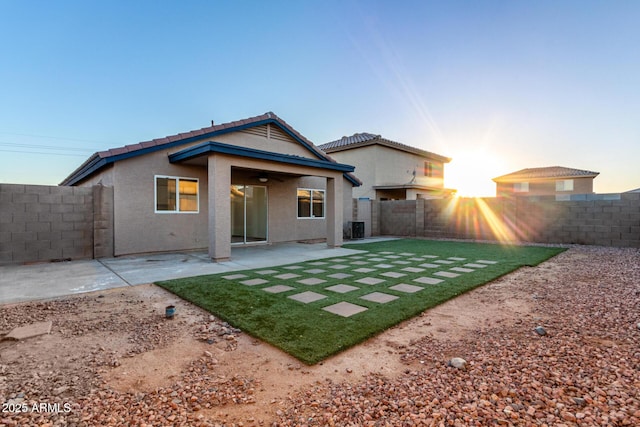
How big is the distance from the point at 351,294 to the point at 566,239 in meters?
10.7

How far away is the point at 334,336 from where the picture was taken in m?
3.07

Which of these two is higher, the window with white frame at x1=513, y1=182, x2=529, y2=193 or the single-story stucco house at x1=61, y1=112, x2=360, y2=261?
the window with white frame at x1=513, y1=182, x2=529, y2=193

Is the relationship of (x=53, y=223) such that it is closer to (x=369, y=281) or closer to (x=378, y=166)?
(x=369, y=281)

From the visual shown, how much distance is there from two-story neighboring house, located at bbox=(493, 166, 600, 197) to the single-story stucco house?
2409 centimetres

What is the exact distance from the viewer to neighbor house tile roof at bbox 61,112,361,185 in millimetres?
8142

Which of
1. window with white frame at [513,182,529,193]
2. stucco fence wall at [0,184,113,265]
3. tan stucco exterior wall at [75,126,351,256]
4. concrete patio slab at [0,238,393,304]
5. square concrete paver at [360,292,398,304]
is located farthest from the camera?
window with white frame at [513,182,529,193]

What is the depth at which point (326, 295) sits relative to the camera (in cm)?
458

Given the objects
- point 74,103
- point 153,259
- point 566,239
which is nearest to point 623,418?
point 153,259

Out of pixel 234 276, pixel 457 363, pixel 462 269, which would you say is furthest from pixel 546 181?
pixel 457 363

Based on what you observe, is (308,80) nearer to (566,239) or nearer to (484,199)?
(484,199)

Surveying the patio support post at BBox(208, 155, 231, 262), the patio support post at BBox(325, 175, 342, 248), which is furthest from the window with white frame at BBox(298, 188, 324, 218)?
the patio support post at BBox(208, 155, 231, 262)

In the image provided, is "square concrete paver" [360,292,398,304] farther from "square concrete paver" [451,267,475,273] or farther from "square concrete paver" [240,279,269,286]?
"square concrete paver" [451,267,475,273]

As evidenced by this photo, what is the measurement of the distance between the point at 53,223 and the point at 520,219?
15.2m

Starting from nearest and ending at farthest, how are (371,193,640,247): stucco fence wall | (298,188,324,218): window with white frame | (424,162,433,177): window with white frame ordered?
(371,193,640,247): stucco fence wall < (298,188,324,218): window with white frame < (424,162,433,177): window with white frame
